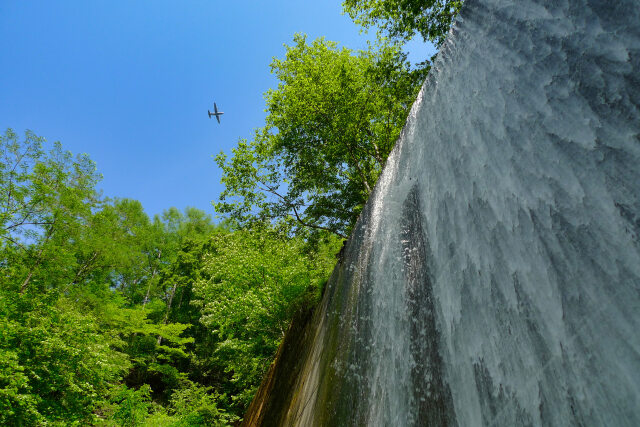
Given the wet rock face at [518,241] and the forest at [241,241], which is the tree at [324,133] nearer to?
the forest at [241,241]

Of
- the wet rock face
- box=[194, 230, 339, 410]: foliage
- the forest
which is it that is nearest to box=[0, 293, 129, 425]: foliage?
the forest

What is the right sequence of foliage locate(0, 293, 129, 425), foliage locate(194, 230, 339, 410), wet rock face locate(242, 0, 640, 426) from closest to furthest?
wet rock face locate(242, 0, 640, 426) < foliage locate(0, 293, 129, 425) < foliage locate(194, 230, 339, 410)

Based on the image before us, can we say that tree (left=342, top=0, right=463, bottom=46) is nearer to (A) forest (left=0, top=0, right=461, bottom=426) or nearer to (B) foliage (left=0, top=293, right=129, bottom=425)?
(A) forest (left=0, top=0, right=461, bottom=426)

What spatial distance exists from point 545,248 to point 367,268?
186 cm

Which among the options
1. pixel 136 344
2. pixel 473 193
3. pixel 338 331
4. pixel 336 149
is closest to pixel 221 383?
pixel 136 344

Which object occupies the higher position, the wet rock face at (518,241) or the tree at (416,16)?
the tree at (416,16)

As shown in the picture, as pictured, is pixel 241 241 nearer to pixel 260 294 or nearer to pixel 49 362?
pixel 260 294

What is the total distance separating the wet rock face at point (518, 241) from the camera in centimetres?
94

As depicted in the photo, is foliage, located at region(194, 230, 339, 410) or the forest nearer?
the forest

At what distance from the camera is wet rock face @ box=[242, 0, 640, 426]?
94cm

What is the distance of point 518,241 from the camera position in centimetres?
127

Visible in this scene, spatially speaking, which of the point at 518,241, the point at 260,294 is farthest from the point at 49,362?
the point at 518,241

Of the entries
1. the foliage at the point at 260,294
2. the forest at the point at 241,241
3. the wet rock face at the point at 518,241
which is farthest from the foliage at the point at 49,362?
the wet rock face at the point at 518,241

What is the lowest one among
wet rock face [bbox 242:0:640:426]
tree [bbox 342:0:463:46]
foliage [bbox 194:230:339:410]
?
wet rock face [bbox 242:0:640:426]
